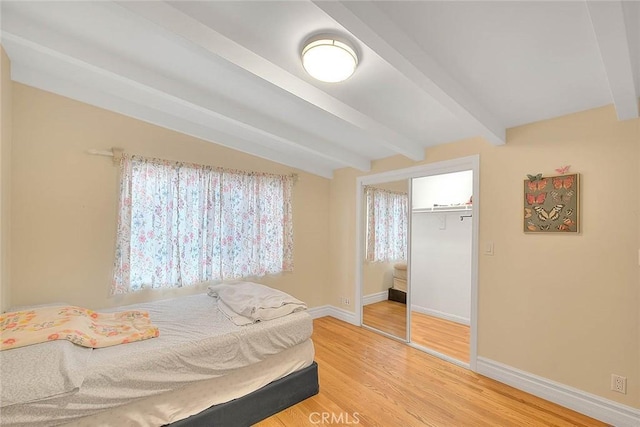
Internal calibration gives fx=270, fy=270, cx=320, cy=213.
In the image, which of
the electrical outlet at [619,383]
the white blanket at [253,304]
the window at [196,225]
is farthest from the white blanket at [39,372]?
the electrical outlet at [619,383]

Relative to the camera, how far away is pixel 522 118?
7.75 feet

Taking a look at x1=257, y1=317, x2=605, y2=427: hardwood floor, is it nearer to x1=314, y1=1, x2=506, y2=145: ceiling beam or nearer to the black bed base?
the black bed base

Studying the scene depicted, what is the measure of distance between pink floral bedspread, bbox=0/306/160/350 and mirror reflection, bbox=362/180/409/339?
2.75 metres

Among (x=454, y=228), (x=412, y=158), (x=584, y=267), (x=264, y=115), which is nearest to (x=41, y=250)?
(x=264, y=115)

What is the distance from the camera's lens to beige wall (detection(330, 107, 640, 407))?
194 centimetres

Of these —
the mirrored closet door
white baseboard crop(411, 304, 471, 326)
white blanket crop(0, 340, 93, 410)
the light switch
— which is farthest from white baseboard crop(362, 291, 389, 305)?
white blanket crop(0, 340, 93, 410)

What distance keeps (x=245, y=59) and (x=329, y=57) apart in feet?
1.86

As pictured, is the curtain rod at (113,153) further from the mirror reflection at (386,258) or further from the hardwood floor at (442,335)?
the hardwood floor at (442,335)

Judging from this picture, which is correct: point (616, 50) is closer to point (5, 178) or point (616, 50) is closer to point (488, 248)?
point (488, 248)

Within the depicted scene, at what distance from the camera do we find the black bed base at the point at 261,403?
69.2 inches

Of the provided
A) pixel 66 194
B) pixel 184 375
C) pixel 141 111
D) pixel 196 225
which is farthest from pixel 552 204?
pixel 66 194

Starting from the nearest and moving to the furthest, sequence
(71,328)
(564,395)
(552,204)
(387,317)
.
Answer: (71,328) → (564,395) → (552,204) → (387,317)

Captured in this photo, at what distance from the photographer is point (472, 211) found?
2.82 meters

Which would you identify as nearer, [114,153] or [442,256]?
[114,153]
